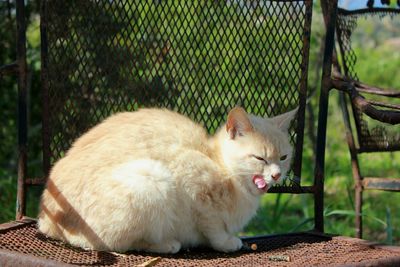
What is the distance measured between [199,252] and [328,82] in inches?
30.4

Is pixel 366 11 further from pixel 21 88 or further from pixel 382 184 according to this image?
pixel 21 88

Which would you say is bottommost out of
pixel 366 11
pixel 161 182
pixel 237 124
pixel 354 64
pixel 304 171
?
pixel 304 171

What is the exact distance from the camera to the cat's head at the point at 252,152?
202 centimetres

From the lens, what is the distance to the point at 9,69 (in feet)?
7.39

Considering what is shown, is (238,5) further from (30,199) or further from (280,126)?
(30,199)

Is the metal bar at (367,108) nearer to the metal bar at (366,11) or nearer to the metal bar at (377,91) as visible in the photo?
the metal bar at (377,91)

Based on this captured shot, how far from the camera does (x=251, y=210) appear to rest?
2.11 metres

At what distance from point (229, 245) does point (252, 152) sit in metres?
0.30

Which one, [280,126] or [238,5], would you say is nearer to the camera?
[280,126]

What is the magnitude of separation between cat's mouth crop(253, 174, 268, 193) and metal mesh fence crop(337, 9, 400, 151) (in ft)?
2.86

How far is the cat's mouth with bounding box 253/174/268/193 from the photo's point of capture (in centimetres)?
202

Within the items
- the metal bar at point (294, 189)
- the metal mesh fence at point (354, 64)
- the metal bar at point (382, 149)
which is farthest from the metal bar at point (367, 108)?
the metal bar at point (382, 149)

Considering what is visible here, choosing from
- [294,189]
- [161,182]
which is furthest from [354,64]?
[161,182]

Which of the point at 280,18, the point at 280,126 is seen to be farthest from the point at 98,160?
the point at 280,18
